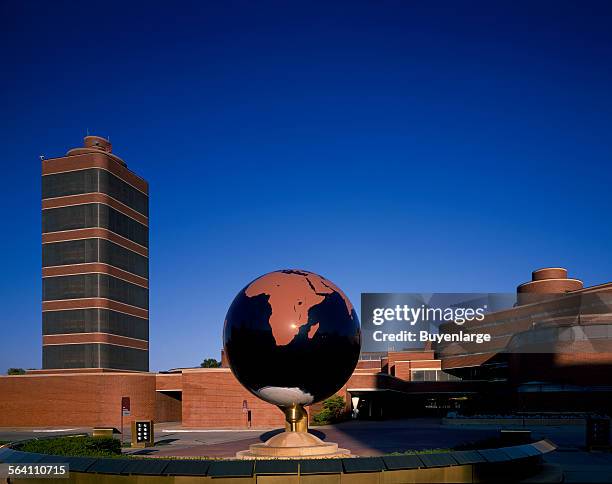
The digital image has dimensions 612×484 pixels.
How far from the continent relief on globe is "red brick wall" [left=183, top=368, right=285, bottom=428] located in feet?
106

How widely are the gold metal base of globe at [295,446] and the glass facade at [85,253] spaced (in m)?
58.1

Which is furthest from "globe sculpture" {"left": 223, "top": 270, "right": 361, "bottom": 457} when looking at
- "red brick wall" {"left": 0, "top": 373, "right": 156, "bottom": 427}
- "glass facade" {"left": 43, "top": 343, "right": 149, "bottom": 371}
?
"glass facade" {"left": 43, "top": 343, "right": 149, "bottom": 371}

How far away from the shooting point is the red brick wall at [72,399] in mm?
54969

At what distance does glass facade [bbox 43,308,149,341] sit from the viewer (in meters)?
71.4

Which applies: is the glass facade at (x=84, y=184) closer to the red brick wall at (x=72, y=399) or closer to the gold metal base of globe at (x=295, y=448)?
the red brick wall at (x=72, y=399)

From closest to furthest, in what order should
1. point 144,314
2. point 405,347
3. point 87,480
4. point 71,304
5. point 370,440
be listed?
point 87,480
point 370,440
point 71,304
point 144,314
point 405,347

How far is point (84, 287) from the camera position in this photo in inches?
2820

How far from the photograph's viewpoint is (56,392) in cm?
5616

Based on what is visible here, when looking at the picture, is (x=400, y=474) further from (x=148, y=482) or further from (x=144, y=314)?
(x=144, y=314)

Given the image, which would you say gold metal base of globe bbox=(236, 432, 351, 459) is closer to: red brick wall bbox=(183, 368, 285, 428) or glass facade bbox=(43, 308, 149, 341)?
red brick wall bbox=(183, 368, 285, 428)

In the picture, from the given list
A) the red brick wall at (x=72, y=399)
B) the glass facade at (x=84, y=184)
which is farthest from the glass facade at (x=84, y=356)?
the glass facade at (x=84, y=184)

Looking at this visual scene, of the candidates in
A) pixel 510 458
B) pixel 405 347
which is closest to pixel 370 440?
pixel 510 458

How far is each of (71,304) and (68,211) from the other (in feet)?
32.9

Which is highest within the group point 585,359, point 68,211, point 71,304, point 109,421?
point 68,211
